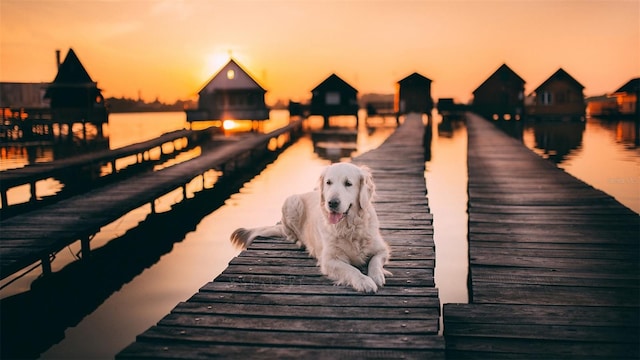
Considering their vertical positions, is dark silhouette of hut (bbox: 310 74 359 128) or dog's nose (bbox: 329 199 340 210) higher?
dark silhouette of hut (bbox: 310 74 359 128)

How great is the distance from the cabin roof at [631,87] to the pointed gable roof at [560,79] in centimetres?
645

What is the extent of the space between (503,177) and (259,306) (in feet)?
37.2

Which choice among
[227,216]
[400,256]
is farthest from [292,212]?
[227,216]

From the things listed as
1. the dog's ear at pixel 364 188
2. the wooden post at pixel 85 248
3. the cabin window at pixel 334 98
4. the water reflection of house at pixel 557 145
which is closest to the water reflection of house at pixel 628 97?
the water reflection of house at pixel 557 145

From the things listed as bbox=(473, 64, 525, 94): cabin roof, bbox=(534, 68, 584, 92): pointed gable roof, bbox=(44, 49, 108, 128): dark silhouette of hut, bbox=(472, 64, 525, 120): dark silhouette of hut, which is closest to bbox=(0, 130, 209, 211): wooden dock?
bbox=(44, 49, 108, 128): dark silhouette of hut

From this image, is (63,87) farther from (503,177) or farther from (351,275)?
(351,275)

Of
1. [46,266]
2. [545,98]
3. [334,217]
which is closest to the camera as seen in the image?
[334,217]

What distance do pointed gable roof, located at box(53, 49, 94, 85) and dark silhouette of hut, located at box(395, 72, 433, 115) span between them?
4082cm

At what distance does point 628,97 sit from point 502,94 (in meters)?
15.5

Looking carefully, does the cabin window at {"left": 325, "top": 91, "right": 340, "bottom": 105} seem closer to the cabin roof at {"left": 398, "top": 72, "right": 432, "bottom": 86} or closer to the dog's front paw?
the cabin roof at {"left": 398, "top": 72, "right": 432, "bottom": 86}

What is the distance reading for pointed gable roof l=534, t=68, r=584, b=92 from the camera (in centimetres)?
6197

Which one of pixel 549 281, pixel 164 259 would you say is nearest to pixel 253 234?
pixel 164 259

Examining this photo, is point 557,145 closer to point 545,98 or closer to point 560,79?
point 545,98

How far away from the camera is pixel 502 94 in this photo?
6900cm
